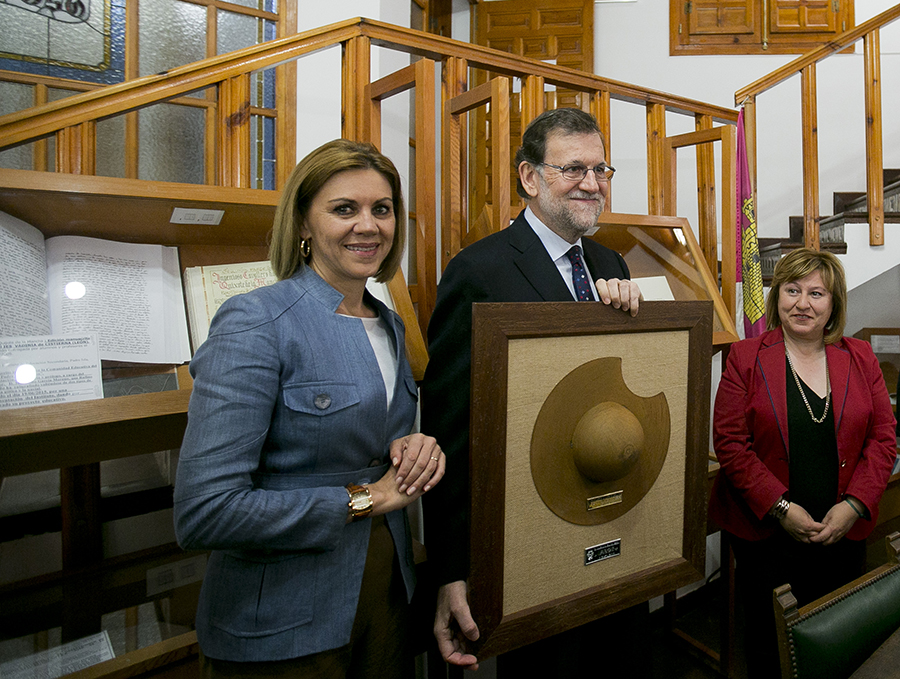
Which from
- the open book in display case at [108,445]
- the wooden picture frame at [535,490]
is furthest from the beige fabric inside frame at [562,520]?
the open book in display case at [108,445]

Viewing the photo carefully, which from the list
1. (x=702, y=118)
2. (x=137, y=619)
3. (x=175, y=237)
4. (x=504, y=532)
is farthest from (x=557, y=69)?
(x=137, y=619)

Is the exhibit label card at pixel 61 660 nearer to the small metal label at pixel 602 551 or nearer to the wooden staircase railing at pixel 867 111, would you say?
the small metal label at pixel 602 551

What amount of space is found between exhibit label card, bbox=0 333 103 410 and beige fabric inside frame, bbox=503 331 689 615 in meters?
0.76

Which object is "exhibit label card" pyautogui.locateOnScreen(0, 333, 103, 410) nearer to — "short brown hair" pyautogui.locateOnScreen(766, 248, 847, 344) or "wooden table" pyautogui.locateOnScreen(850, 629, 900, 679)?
"wooden table" pyautogui.locateOnScreen(850, 629, 900, 679)

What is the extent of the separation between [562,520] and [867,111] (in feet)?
10.6

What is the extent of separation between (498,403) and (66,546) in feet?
5.12

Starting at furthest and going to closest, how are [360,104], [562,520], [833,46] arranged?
[833,46]
[360,104]
[562,520]

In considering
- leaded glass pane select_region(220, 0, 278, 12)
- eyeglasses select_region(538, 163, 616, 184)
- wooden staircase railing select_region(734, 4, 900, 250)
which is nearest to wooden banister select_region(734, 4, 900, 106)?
wooden staircase railing select_region(734, 4, 900, 250)

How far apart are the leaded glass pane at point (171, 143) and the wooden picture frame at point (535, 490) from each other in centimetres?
221

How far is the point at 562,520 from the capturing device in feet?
3.48

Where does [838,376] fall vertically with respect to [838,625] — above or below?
above

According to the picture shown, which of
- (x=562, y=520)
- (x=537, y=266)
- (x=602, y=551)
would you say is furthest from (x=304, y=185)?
(x=602, y=551)

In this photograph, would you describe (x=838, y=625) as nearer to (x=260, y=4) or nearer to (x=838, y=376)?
(x=838, y=376)

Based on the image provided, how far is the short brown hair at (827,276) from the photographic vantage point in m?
1.82
